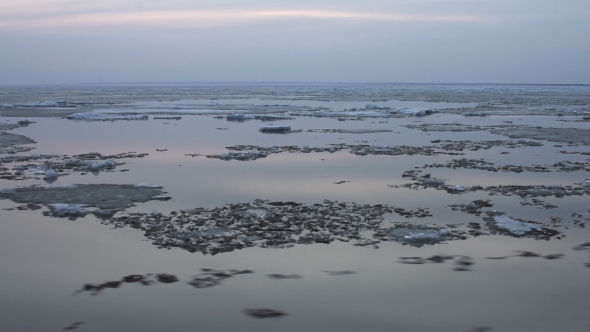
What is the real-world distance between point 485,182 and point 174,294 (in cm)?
609

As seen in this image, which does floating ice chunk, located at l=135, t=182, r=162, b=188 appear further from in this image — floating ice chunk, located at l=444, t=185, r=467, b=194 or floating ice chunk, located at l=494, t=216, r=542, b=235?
floating ice chunk, located at l=494, t=216, r=542, b=235

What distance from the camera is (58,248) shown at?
18.3 feet

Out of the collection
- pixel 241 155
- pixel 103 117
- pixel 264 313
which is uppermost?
pixel 103 117

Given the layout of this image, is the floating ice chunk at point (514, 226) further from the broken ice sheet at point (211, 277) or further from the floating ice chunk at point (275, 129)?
the floating ice chunk at point (275, 129)

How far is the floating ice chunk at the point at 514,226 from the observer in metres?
6.08

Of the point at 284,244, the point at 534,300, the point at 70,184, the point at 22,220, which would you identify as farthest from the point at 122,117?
the point at 534,300

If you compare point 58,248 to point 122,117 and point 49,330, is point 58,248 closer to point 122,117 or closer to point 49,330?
point 49,330

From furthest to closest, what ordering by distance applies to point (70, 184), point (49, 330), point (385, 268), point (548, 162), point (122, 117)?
point (122, 117)
point (548, 162)
point (70, 184)
point (385, 268)
point (49, 330)

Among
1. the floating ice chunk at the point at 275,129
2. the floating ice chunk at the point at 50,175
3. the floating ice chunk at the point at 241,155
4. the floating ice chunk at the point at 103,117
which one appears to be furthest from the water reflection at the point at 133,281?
the floating ice chunk at the point at 103,117

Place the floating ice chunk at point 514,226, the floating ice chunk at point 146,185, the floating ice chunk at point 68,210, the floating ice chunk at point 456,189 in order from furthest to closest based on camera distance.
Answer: the floating ice chunk at point 146,185, the floating ice chunk at point 456,189, the floating ice chunk at point 68,210, the floating ice chunk at point 514,226

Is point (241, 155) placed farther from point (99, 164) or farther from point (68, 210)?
point (68, 210)

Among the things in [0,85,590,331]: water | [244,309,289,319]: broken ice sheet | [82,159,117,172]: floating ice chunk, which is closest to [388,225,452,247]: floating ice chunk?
[0,85,590,331]: water

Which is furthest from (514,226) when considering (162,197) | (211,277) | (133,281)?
(162,197)

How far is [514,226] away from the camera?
6.21m
